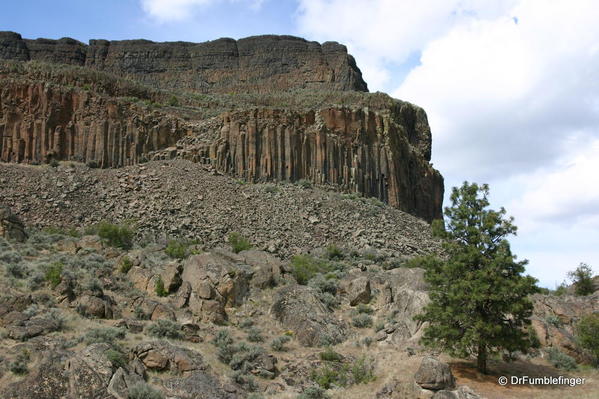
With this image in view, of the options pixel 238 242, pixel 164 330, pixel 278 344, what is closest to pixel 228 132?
pixel 238 242

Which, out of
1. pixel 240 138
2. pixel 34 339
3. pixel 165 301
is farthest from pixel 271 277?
pixel 240 138

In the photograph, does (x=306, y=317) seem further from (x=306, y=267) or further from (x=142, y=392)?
(x=142, y=392)

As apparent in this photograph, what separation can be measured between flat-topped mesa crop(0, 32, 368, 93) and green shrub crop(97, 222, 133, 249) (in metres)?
44.7

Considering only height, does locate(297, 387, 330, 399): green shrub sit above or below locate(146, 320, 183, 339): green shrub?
below

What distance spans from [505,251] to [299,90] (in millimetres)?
55747

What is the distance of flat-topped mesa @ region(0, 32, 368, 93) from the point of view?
75.2 metres

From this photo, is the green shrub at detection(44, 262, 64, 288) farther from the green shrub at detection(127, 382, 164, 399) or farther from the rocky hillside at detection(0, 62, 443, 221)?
the rocky hillside at detection(0, 62, 443, 221)

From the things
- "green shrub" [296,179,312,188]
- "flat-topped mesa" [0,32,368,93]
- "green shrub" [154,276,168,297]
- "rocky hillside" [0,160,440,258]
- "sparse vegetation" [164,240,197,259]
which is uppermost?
"flat-topped mesa" [0,32,368,93]

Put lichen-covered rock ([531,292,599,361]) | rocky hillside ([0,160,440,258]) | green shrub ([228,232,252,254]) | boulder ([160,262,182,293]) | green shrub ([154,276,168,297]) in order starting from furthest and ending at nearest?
rocky hillside ([0,160,440,258])
green shrub ([228,232,252,254])
boulder ([160,262,182,293])
green shrub ([154,276,168,297])
lichen-covered rock ([531,292,599,361])

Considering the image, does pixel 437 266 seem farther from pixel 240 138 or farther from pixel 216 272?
pixel 240 138

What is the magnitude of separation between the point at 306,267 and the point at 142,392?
1626cm

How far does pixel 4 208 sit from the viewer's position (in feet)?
104

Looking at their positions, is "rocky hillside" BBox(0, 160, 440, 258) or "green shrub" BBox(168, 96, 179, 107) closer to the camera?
"rocky hillside" BBox(0, 160, 440, 258)

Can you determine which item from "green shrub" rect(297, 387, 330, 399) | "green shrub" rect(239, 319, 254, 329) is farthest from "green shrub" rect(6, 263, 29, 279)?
"green shrub" rect(297, 387, 330, 399)
